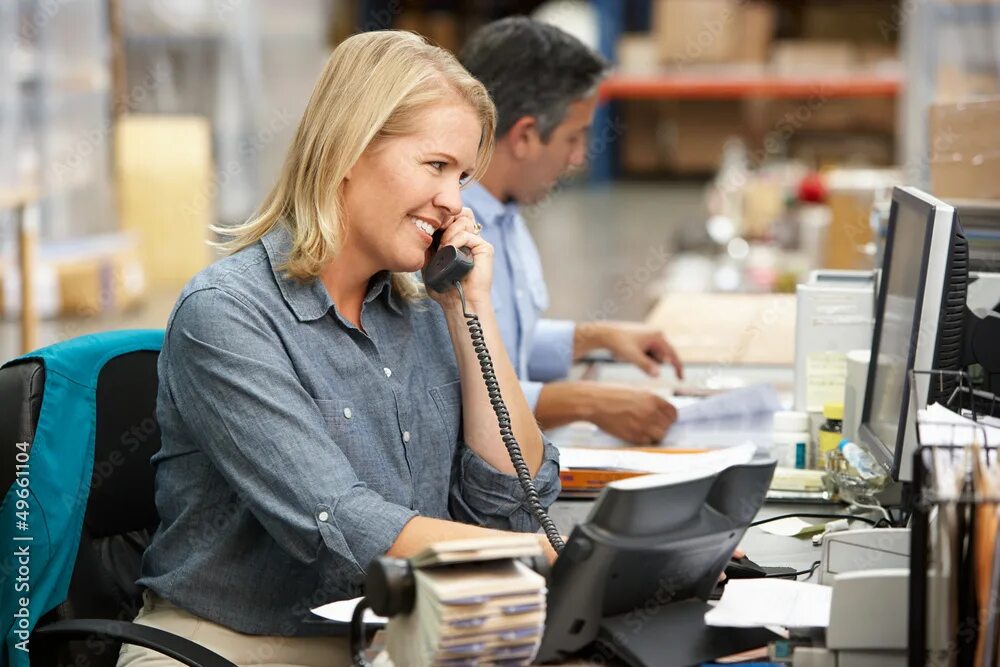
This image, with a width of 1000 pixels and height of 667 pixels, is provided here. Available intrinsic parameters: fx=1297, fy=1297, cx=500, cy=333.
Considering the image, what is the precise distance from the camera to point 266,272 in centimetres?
171

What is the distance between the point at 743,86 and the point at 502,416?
1139 centimetres

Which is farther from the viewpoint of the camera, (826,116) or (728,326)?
(826,116)

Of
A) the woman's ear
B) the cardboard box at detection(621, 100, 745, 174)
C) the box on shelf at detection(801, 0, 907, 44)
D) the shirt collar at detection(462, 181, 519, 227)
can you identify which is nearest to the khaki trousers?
the shirt collar at detection(462, 181, 519, 227)

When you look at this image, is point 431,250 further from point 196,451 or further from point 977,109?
point 977,109

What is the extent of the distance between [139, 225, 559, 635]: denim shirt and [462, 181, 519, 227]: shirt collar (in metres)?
0.82

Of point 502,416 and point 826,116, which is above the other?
point 502,416

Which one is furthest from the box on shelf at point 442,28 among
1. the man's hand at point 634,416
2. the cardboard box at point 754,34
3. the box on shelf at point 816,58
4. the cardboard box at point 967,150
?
the man's hand at point 634,416

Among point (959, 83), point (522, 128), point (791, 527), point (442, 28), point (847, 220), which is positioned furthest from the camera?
point (442, 28)

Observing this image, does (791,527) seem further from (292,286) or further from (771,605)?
(292,286)

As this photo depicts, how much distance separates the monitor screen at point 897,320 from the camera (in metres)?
1.72

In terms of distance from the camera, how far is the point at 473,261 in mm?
1922

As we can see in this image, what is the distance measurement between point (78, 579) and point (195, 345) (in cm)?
44

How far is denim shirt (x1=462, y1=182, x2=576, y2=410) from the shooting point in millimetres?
2730

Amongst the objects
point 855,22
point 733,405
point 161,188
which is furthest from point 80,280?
point 855,22
